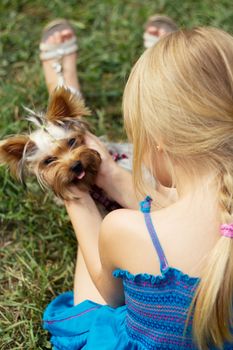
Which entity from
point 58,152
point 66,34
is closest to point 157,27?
point 66,34

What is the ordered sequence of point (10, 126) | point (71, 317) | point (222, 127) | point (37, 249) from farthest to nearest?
point (10, 126)
point (37, 249)
point (71, 317)
point (222, 127)

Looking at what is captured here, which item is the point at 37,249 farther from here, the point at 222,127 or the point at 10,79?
the point at 222,127

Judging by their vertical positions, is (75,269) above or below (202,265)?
below

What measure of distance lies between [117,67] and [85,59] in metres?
0.22

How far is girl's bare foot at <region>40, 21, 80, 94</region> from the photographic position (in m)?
3.71

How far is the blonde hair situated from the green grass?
1.15 meters

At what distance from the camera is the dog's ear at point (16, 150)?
2.84 metres

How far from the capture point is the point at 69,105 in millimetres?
2924

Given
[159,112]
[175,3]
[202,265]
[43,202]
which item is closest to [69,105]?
[43,202]

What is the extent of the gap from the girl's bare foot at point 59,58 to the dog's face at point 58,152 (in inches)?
28.2

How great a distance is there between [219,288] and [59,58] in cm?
221

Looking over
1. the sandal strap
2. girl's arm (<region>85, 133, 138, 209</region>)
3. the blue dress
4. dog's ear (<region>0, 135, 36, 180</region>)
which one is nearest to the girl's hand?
girl's arm (<region>85, 133, 138, 209</region>)

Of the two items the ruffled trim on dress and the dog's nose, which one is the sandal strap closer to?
the dog's nose

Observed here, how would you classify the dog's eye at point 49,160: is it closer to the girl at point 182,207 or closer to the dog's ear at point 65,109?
the dog's ear at point 65,109
